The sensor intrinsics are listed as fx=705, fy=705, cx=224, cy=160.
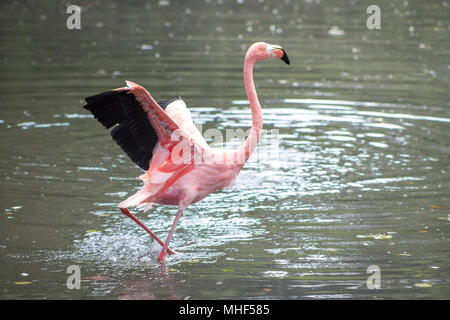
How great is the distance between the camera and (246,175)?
31.0ft

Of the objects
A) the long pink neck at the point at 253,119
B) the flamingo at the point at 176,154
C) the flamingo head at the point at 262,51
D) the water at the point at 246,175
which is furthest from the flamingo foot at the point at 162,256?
the flamingo head at the point at 262,51

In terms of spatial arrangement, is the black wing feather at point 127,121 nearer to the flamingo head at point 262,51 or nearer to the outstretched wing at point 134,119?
the outstretched wing at point 134,119

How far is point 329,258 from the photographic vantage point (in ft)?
22.0

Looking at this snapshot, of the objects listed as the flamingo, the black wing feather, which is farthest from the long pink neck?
the black wing feather

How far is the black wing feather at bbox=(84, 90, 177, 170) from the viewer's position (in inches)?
247

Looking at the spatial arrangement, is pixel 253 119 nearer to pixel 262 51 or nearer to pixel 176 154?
pixel 262 51

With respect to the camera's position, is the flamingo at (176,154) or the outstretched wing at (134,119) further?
the flamingo at (176,154)

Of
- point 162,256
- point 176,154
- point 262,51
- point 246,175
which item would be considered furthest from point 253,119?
point 246,175

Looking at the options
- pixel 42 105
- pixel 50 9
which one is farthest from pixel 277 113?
pixel 50 9

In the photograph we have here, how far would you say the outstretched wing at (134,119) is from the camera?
624cm

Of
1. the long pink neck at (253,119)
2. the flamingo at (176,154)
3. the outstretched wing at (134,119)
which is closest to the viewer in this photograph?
the outstretched wing at (134,119)

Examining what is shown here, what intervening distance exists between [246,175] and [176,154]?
8.71 ft

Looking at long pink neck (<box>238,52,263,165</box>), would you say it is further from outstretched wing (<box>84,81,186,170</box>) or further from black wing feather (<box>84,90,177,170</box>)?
black wing feather (<box>84,90,177,170</box>)

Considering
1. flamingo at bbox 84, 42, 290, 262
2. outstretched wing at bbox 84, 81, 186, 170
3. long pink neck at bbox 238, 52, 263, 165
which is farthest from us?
long pink neck at bbox 238, 52, 263, 165
